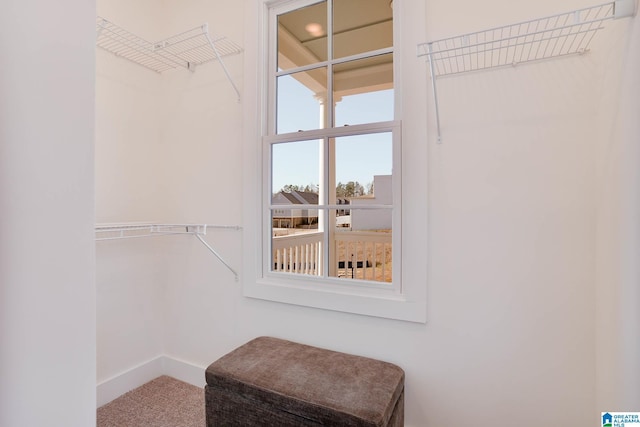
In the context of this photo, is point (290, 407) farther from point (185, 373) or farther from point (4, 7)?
point (4, 7)

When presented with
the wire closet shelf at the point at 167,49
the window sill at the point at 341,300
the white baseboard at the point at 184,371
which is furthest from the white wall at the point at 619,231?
the white baseboard at the point at 184,371

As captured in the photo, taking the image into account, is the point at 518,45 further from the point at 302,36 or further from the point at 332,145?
the point at 302,36

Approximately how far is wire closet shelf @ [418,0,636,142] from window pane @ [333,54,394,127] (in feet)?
0.76

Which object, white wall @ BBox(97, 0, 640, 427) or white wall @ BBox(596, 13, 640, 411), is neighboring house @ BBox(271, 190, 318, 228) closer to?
white wall @ BBox(97, 0, 640, 427)

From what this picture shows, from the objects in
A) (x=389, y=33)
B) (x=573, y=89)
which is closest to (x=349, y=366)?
(x=573, y=89)

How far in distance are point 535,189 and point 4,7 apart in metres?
1.55

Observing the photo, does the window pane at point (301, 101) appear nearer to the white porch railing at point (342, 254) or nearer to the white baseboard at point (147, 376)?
the white porch railing at point (342, 254)

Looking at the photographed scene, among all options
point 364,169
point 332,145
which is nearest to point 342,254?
point 364,169

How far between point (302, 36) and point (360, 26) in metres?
0.35

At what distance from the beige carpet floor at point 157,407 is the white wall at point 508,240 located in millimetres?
773

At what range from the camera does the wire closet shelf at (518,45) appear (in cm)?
118

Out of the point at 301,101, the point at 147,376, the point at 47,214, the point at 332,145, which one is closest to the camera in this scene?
the point at 47,214

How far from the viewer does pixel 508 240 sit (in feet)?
4.36

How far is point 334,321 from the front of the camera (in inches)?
65.2
